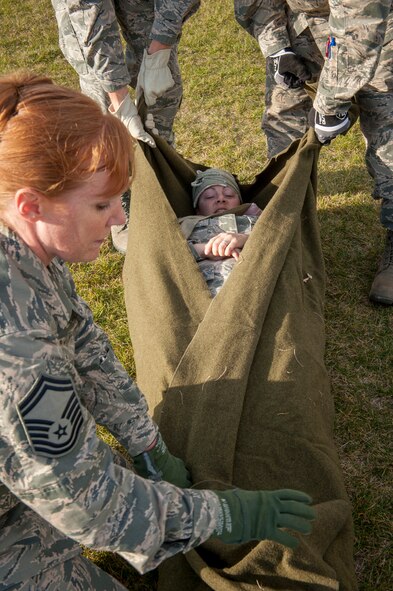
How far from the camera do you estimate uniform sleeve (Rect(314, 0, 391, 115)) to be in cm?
285

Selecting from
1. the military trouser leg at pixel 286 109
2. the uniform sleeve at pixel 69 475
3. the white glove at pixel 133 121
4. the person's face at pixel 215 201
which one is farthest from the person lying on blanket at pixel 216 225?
the uniform sleeve at pixel 69 475

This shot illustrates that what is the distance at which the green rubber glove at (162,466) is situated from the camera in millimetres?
2090

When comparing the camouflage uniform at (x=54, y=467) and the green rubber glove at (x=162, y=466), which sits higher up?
the camouflage uniform at (x=54, y=467)

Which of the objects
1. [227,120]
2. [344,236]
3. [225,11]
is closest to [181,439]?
[344,236]

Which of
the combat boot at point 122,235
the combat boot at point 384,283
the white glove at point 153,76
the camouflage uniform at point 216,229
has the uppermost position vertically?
the white glove at point 153,76

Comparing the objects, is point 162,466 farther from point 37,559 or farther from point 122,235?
point 122,235

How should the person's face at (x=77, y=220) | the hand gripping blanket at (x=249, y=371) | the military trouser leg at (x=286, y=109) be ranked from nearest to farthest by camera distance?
the person's face at (x=77, y=220) < the hand gripping blanket at (x=249, y=371) < the military trouser leg at (x=286, y=109)

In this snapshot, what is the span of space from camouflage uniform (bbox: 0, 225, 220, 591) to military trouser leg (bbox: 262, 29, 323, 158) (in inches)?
101

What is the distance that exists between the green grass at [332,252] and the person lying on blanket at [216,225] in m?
0.67

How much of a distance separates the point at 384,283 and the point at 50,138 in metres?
2.54

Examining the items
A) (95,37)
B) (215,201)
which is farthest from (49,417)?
(95,37)

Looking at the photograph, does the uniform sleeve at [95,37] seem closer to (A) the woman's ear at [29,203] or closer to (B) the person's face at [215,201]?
(B) the person's face at [215,201]

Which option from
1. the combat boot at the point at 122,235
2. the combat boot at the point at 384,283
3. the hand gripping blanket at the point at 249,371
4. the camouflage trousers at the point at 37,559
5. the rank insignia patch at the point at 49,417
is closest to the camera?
the rank insignia patch at the point at 49,417

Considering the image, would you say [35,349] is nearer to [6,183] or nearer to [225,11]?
[6,183]
